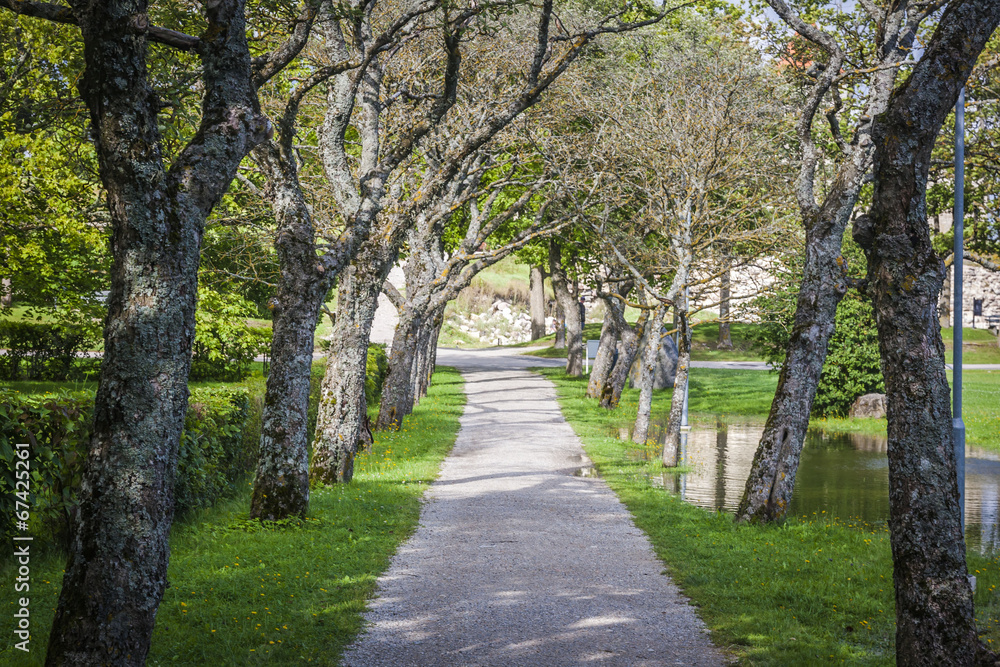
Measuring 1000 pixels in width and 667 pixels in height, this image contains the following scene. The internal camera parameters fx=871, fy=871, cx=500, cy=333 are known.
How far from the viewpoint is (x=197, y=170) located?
498 cm

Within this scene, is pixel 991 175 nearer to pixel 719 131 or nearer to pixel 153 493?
pixel 719 131

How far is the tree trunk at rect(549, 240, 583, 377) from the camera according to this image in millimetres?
31984

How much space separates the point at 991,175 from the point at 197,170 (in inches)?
866

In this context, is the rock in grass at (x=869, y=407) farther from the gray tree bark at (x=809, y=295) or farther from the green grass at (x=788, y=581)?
the gray tree bark at (x=809, y=295)

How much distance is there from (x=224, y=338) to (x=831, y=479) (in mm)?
12186

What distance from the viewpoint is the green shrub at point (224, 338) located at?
17.9 m

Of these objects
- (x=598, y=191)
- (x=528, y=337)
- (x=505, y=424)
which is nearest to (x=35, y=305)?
(x=505, y=424)

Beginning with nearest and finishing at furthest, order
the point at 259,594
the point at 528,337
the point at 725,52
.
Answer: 1. the point at 259,594
2. the point at 725,52
3. the point at 528,337

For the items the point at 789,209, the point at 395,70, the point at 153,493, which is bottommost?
the point at 153,493

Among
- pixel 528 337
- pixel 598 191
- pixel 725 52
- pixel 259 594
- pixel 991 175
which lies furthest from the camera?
pixel 528 337

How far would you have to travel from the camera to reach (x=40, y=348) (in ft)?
61.1

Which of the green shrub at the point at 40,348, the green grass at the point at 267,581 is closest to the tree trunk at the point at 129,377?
the green grass at the point at 267,581

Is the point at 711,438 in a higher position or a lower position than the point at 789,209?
lower

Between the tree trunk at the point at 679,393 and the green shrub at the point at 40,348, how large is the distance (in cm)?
1179
